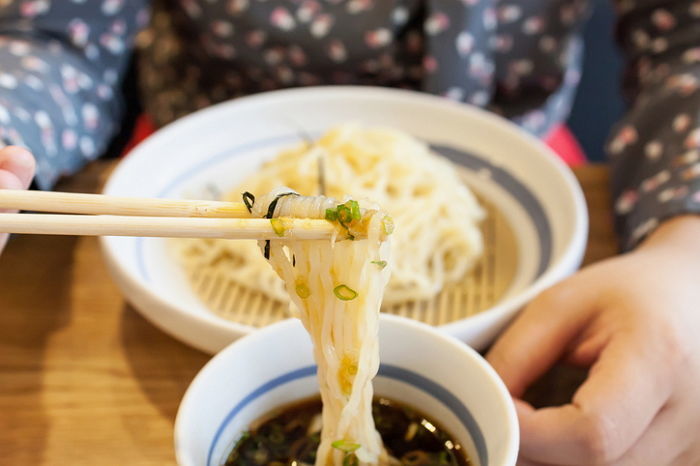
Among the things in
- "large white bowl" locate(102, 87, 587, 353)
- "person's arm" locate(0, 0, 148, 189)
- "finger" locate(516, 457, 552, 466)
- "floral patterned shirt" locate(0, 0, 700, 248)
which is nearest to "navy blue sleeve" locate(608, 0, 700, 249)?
"floral patterned shirt" locate(0, 0, 700, 248)

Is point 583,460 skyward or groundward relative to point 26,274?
skyward

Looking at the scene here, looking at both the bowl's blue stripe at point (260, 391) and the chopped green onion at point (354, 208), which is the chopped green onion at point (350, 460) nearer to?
the bowl's blue stripe at point (260, 391)

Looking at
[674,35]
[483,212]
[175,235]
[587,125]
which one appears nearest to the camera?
[175,235]

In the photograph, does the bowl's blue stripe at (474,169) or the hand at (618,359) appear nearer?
the hand at (618,359)

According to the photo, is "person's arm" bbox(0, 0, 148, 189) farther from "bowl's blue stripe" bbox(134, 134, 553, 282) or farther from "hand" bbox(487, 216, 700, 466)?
"hand" bbox(487, 216, 700, 466)

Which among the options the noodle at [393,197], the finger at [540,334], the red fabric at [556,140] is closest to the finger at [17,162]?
the noodle at [393,197]

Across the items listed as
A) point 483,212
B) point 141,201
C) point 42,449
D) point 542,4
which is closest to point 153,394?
point 42,449

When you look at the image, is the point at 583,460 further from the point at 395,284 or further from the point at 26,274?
the point at 26,274

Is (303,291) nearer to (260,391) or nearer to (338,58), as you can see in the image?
(260,391)
